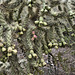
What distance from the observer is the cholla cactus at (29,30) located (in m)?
1.57

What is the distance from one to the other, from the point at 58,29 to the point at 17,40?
938 mm

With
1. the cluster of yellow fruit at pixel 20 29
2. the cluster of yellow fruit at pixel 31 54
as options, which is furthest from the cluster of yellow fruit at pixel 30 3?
the cluster of yellow fruit at pixel 31 54

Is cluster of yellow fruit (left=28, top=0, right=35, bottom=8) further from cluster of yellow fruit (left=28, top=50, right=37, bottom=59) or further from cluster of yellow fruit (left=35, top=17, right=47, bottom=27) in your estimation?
cluster of yellow fruit (left=28, top=50, right=37, bottom=59)

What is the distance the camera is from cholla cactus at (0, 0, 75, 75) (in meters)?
1.57

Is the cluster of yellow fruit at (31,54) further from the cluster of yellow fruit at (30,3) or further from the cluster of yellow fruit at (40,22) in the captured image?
the cluster of yellow fruit at (30,3)

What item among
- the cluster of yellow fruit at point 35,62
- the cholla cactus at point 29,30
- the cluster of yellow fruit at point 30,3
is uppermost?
the cluster of yellow fruit at point 30,3

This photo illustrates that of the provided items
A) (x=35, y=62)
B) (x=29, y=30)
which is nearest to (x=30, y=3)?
(x=29, y=30)

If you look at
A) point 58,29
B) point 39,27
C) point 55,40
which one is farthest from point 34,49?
point 58,29

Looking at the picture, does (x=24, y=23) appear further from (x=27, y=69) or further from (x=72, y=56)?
(x=72, y=56)

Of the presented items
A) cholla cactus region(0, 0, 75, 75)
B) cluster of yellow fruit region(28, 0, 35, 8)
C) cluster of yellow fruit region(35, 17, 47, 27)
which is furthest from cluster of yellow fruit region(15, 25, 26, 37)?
cluster of yellow fruit region(28, 0, 35, 8)

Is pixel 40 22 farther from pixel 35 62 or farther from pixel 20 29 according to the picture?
pixel 35 62

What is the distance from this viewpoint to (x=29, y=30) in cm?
175

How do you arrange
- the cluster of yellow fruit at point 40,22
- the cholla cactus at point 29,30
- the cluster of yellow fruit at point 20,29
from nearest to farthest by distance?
1. the cholla cactus at point 29,30
2. the cluster of yellow fruit at point 20,29
3. the cluster of yellow fruit at point 40,22

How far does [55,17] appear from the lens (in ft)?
6.97
